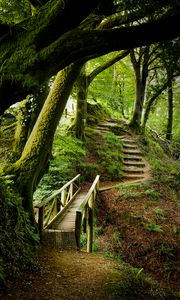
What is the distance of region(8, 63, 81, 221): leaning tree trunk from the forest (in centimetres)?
2

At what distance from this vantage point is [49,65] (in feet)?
12.5

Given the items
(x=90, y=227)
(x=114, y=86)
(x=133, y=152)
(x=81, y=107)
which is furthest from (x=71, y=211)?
(x=114, y=86)

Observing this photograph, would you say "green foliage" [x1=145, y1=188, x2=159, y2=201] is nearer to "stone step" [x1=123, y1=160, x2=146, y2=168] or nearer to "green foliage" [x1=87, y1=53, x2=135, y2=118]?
"stone step" [x1=123, y1=160, x2=146, y2=168]

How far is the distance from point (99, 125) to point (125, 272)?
12.5m

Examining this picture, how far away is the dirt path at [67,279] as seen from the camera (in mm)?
4332

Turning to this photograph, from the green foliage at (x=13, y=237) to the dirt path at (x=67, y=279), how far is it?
8.8 inches

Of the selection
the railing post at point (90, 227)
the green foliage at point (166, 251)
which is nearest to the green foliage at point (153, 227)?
the green foliage at point (166, 251)

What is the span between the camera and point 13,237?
5.25 metres

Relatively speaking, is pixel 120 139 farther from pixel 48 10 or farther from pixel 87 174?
pixel 48 10

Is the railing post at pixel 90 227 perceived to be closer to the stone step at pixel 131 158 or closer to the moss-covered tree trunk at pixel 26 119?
the moss-covered tree trunk at pixel 26 119

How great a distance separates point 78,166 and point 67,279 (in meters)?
8.37

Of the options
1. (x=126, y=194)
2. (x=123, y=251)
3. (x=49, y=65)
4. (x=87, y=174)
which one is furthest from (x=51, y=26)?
(x=87, y=174)

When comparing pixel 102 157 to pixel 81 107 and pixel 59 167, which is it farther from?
pixel 59 167

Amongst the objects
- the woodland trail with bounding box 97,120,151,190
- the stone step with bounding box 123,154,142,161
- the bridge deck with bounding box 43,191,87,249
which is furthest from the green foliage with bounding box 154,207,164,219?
the stone step with bounding box 123,154,142,161
